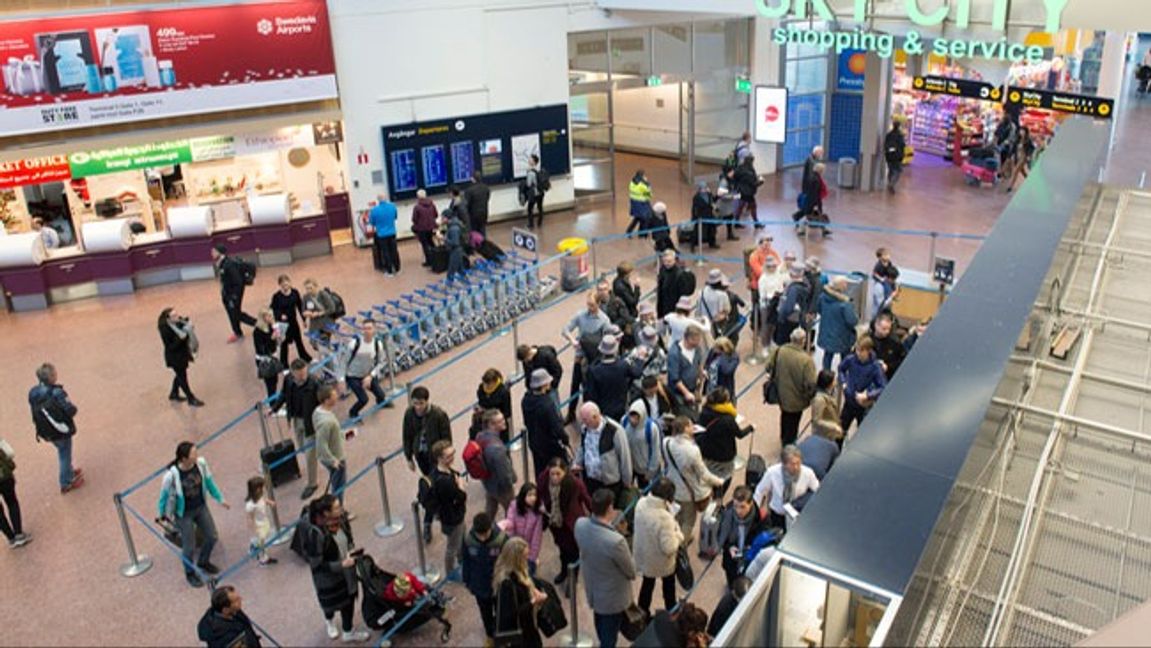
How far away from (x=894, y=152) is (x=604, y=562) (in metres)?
14.8

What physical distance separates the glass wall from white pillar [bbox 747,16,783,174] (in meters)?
0.30

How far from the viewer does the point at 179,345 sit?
10.9 meters

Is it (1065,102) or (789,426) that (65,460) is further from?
(1065,102)

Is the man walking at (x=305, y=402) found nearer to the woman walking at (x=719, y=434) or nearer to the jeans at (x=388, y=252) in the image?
the woman walking at (x=719, y=434)

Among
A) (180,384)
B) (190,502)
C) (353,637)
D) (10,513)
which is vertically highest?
(190,502)

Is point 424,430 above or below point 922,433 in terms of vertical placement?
below

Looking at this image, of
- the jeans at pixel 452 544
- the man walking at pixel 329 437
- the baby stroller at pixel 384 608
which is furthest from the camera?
the man walking at pixel 329 437

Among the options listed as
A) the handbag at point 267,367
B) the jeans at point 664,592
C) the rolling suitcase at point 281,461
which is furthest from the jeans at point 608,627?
the handbag at point 267,367

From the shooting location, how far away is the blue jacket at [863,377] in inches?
333

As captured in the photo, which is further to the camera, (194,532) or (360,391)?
(360,391)

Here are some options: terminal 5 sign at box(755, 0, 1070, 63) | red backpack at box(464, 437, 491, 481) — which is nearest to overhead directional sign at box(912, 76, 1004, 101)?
terminal 5 sign at box(755, 0, 1070, 63)

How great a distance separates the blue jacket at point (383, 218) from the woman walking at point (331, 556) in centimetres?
873

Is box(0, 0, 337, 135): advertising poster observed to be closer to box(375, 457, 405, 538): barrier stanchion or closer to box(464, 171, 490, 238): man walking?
box(464, 171, 490, 238): man walking

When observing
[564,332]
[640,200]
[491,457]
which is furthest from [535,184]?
[491,457]
